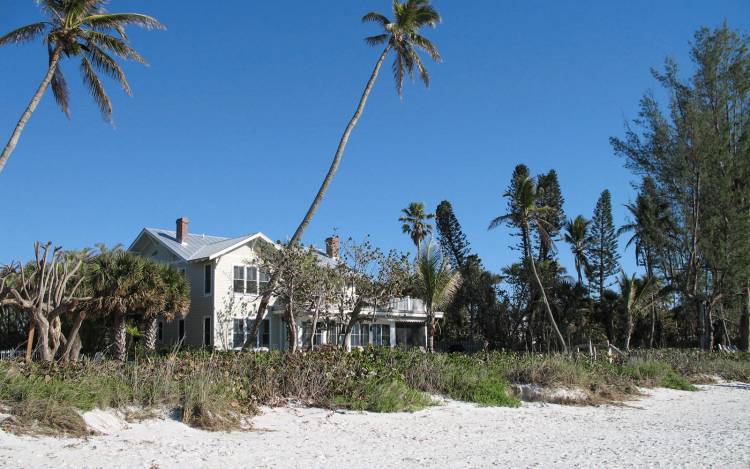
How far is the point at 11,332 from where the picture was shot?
1038 inches

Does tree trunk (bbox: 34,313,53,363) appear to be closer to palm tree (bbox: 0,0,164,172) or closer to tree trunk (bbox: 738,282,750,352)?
palm tree (bbox: 0,0,164,172)

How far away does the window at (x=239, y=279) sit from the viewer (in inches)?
1186

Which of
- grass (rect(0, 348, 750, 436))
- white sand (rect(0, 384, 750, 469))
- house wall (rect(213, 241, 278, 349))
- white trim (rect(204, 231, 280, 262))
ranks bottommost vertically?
white sand (rect(0, 384, 750, 469))

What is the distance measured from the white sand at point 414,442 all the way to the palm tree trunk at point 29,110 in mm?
9693

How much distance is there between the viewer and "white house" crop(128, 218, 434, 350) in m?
29.3

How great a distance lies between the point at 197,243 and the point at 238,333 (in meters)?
6.07

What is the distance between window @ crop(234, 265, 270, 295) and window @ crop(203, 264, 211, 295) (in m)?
1.17

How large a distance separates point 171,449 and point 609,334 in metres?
36.7

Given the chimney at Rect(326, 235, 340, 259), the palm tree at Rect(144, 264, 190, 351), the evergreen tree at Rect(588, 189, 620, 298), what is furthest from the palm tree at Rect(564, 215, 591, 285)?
the palm tree at Rect(144, 264, 190, 351)

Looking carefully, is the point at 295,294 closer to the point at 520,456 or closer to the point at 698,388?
the point at 698,388

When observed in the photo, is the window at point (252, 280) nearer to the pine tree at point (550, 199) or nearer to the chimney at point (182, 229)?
the chimney at point (182, 229)

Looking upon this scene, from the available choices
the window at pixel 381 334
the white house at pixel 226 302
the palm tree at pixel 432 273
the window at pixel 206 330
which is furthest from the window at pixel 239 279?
the palm tree at pixel 432 273

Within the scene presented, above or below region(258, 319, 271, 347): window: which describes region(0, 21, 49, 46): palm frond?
above

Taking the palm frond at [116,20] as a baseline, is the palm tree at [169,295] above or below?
below
